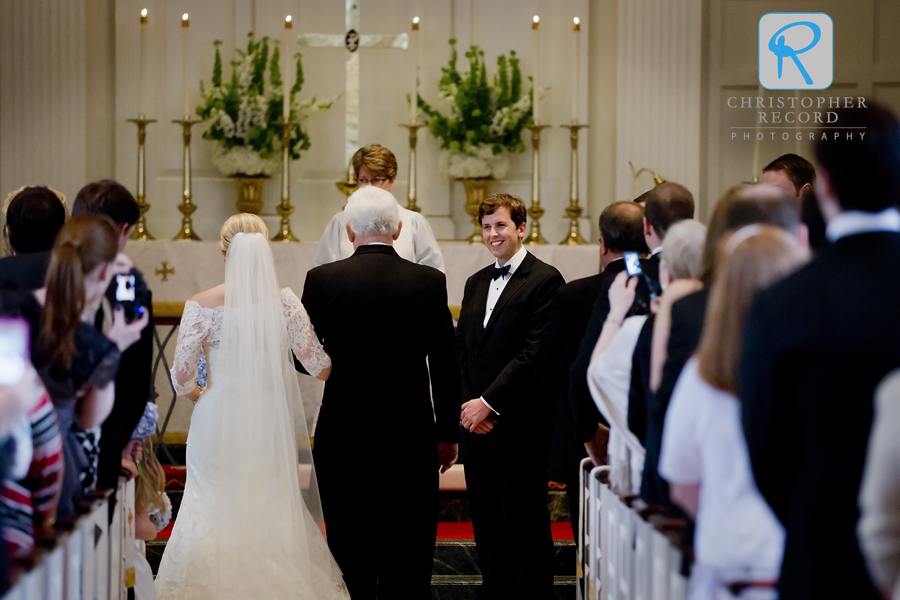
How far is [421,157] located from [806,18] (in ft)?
9.77

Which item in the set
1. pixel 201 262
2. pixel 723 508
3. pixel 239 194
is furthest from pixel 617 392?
pixel 239 194

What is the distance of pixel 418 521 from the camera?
354 cm

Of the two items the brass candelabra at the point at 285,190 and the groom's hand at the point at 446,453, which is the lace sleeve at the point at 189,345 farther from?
the brass candelabra at the point at 285,190

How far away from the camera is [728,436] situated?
1.84 meters

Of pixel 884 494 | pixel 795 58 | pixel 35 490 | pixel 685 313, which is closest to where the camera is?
pixel 884 494

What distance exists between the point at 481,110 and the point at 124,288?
4.35 metres

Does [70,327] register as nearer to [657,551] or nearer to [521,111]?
[657,551]

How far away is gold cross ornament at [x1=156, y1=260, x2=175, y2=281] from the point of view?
595 cm

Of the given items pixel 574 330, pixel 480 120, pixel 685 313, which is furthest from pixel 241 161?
pixel 685 313

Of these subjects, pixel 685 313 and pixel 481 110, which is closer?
pixel 685 313

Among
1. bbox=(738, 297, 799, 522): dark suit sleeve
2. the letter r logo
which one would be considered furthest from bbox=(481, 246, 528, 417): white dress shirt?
the letter r logo

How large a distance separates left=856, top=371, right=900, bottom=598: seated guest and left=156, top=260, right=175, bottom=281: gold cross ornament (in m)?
5.11

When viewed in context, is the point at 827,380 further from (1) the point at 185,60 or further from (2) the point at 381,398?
(1) the point at 185,60

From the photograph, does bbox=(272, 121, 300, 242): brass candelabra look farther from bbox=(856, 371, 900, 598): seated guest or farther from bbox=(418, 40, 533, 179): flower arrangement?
bbox=(856, 371, 900, 598): seated guest
